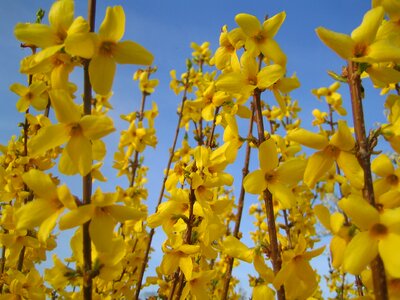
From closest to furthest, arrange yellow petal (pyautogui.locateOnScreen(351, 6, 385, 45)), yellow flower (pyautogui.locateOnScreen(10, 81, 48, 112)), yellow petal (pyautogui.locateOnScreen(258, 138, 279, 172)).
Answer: yellow petal (pyautogui.locateOnScreen(351, 6, 385, 45)) → yellow petal (pyautogui.locateOnScreen(258, 138, 279, 172)) → yellow flower (pyautogui.locateOnScreen(10, 81, 48, 112))

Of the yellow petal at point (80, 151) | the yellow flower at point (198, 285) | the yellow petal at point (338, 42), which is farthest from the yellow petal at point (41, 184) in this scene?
the yellow petal at point (338, 42)

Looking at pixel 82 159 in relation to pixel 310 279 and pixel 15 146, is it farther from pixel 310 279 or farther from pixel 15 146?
pixel 15 146

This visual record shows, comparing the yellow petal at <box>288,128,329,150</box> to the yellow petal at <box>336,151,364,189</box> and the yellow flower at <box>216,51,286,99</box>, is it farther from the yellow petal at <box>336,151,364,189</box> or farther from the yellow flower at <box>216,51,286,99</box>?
the yellow flower at <box>216,51,286,99</box>

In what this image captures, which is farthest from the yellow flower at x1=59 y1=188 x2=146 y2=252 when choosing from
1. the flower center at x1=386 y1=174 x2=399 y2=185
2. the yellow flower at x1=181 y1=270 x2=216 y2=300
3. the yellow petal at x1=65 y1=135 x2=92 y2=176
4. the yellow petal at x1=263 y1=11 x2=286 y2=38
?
the yellow petal at x1=263 y1=11 x2=286 y2=38

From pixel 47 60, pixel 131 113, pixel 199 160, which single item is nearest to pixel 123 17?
pixel 47 60

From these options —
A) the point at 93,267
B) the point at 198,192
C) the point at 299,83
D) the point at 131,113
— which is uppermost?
the point at 131,113

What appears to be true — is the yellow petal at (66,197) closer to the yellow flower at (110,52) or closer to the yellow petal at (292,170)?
the yellow flower at (110,52)
